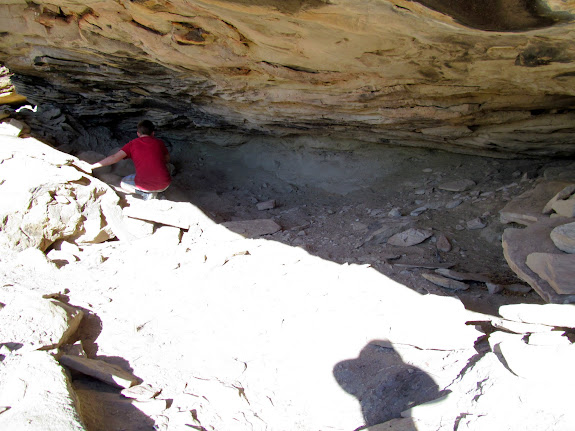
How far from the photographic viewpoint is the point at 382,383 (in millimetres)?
2209

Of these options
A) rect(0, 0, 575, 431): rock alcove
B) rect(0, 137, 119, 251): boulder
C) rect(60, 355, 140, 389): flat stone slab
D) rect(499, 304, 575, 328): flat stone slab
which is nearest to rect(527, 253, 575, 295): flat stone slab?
rect(0, 0, 575, 431): rock alcove

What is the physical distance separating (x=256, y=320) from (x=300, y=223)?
177 cm

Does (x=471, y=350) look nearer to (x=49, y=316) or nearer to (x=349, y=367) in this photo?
(x=349, y=367)

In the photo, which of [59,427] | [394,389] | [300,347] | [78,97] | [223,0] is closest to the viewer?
[59,427]

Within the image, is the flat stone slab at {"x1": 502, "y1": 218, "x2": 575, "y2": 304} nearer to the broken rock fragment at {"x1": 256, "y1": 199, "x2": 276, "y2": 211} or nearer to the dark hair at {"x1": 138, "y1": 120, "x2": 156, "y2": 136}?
the broken rock fragment at {"x1": 256, "y1": 199, "x2": 276, "y2": 211}

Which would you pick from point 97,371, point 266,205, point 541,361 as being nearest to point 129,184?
point 266,205

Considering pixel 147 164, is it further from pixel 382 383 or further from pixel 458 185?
pixel 382 383

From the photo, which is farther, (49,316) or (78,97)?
(78,97)

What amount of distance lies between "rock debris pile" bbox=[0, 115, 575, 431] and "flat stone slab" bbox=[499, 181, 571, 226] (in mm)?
20

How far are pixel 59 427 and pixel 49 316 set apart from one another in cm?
106

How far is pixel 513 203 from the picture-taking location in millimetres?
3406

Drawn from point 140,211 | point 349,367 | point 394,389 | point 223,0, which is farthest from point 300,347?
point 140,211

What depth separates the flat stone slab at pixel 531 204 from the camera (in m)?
3.13

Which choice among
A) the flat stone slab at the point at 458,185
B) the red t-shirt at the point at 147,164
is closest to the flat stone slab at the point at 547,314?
the flat stone slab at the point at 458,185
